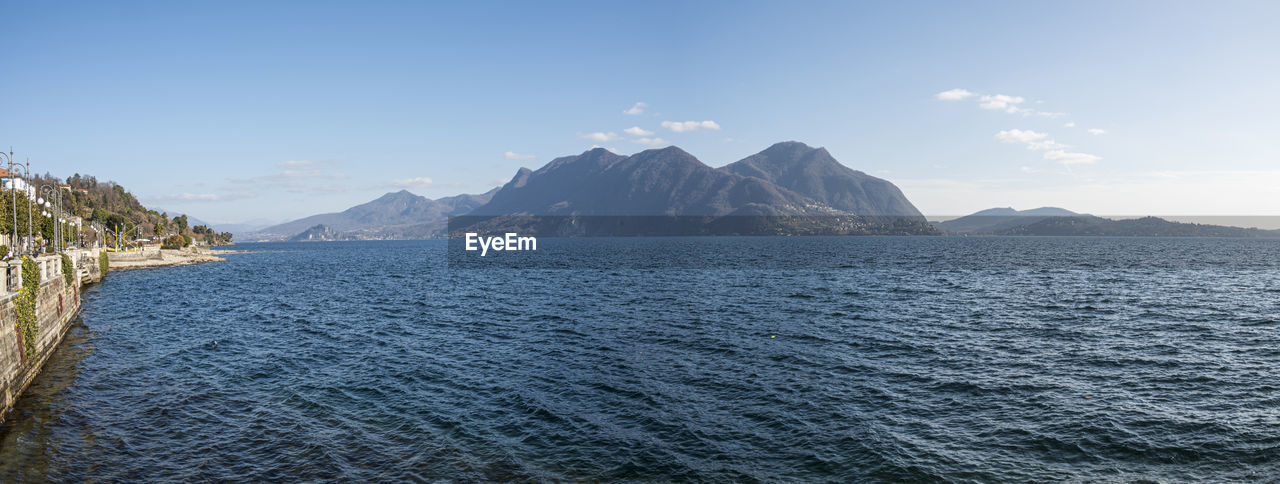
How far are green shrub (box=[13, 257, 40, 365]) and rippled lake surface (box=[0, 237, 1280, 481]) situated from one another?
2196 millimetres

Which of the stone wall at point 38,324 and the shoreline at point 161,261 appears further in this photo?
the shoreline at point 161,261

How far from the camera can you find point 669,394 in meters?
29.2

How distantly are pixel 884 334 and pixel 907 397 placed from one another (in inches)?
624

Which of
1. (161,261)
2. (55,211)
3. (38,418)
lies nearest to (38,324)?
(38,418)

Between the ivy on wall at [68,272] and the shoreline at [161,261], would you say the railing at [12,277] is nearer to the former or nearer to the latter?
the ivy on wall at [68,272]

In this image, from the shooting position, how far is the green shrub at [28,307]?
100ft

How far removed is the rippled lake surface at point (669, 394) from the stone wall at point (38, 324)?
1.13 m

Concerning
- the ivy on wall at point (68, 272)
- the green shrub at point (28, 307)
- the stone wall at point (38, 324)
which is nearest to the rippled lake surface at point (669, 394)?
the stone wall at point (38, 324)

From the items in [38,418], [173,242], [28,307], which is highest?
[173,242]

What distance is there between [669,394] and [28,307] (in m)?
34.8

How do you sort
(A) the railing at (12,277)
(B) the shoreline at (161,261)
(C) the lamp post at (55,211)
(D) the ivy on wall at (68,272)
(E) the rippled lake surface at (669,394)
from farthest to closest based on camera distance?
(B) the shoreline at (161,261), (C) the lamp post at (55,211), (D) the ivy on wall at (68,272), (A) the railing at (12,277), (E) the rippled lake surface at (669,394)

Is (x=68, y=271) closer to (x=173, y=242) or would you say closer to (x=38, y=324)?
(x=38, y=324)

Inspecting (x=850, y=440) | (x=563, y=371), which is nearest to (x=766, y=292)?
(x=563, y=371)

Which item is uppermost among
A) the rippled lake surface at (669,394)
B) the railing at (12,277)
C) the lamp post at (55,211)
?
the lamp post at (55,211)
